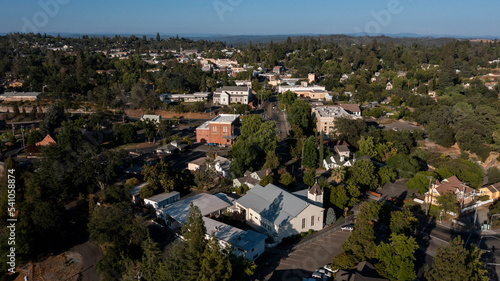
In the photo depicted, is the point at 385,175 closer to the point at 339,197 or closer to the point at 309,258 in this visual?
the point at 339,197

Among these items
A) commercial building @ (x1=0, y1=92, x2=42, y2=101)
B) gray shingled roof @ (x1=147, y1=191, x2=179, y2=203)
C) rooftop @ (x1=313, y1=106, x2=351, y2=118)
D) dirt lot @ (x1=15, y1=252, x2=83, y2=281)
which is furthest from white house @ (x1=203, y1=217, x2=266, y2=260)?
commercial building @ (x1=0, y1=92, x2=42, y2=101)

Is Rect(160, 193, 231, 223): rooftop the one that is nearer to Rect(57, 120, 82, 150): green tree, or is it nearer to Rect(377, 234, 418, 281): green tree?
Rect(377, 234, 418, 281): green tree

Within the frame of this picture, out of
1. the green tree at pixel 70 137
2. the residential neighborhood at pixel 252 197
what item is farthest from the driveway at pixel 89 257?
the green tree at pixel 70 137

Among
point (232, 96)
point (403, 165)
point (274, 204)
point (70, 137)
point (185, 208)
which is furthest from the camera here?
point (232, 96)

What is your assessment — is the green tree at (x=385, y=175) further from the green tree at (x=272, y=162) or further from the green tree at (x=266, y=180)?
the green tree at (x=266, y=180)

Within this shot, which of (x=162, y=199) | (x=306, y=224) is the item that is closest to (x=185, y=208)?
(x=162, y=199)
